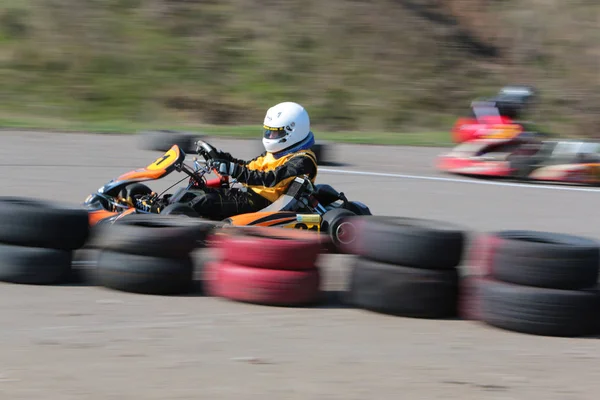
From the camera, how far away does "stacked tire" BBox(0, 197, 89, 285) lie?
17.8 feet

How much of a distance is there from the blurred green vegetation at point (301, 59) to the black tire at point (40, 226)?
13.0 metres

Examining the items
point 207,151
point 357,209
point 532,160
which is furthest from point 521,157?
point 207,151

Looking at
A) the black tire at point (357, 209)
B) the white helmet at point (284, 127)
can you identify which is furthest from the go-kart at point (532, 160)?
the white helmet at point (284, 127)

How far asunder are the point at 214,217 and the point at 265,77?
14.2 meters

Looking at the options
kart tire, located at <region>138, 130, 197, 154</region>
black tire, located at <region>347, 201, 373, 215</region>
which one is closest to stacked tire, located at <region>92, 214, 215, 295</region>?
black tire, located at <region>347, 201, 373, 215</region>

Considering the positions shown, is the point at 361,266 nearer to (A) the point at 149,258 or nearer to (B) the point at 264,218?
(A) the point at 149,258

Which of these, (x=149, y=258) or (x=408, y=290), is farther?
(x=149, y=258)

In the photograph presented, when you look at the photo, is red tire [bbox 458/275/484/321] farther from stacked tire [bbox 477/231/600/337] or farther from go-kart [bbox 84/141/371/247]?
go-kart [bbox 84/141/371/247]

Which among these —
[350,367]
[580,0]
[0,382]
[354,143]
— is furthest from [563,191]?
[580,0]

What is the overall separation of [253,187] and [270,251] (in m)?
2.05

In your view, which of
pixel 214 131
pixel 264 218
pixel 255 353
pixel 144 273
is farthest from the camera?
pixel 214 131

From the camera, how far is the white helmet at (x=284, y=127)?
7324 mm

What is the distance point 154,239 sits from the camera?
5281 mm

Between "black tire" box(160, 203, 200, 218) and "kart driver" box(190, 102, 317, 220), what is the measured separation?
111 millimetres
